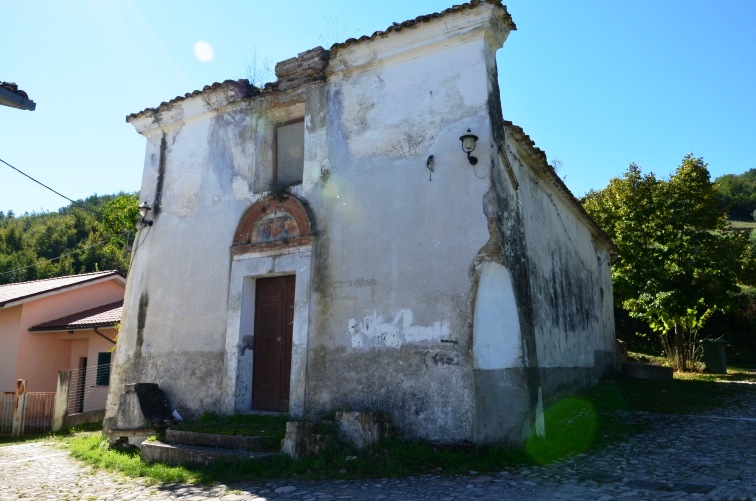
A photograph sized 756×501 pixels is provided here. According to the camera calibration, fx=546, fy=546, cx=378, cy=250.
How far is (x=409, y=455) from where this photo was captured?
6488 mm

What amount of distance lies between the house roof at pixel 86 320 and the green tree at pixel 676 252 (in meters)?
15.8

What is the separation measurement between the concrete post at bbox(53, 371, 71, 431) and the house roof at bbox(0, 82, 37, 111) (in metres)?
8.57

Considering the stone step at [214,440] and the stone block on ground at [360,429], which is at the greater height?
the stone block on ground at [360,429]

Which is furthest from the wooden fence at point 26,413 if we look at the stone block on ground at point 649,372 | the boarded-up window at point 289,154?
the stone block on ground at point 649,372

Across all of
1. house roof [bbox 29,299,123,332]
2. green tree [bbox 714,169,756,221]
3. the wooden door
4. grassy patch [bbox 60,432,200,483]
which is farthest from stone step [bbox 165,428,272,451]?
green tree [bbox 714,169,756,221]

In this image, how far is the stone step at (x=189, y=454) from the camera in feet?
22.0

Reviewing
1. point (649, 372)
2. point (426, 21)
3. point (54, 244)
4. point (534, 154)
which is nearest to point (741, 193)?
point (649, 372)

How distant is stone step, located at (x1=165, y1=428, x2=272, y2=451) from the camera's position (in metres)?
6.94

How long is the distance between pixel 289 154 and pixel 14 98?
4157 millimetres

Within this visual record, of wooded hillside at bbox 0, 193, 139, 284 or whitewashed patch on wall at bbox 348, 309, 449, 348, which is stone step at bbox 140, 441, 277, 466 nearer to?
whitewashed patch on wall at bbox 348, 309, 449, 348

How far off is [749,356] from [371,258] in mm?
20003

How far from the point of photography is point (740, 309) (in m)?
21.7

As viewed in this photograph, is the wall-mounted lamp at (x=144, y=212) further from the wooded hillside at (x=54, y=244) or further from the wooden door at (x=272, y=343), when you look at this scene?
the wooded hillside at (x=54, y=244)

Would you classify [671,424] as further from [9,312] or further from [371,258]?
[9,312]
